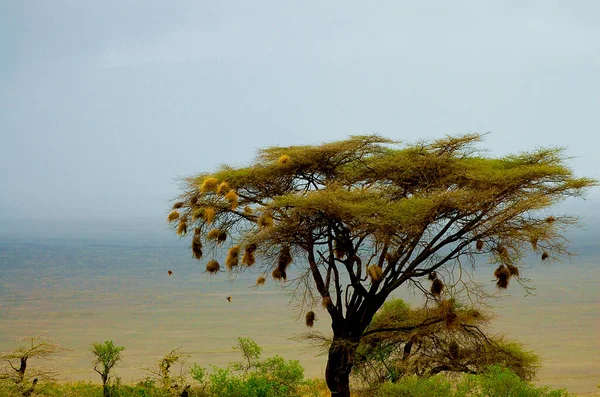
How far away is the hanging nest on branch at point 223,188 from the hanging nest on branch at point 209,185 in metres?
0.20

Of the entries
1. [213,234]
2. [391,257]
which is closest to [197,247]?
[213,234]

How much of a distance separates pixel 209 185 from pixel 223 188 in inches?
14.3

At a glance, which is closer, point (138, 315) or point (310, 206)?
point (310, 206)

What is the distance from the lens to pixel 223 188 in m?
18.1

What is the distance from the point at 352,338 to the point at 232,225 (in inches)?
150

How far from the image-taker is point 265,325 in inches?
1891

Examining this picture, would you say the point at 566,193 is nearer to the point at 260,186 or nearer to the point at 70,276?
the point at 260,186

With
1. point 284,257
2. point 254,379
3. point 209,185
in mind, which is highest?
point 209,185

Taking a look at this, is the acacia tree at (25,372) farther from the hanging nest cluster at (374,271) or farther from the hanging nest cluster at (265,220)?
the hanging nest cluster at (374,271)

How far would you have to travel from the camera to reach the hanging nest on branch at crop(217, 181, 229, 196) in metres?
→ 17.9

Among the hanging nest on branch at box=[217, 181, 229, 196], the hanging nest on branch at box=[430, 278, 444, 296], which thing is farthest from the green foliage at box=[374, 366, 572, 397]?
the hanging nest on branch at box=[217, 181, 229, 196]

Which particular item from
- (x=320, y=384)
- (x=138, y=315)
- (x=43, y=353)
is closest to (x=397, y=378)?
(x=320, y=384)

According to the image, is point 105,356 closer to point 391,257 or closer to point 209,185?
point 209,185

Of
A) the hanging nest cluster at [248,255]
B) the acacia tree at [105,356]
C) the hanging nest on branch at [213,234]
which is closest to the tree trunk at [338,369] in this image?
the hanging nest cluster at [248,255]
